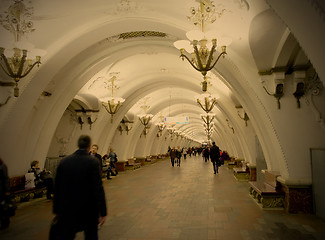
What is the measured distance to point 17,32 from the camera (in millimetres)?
5086

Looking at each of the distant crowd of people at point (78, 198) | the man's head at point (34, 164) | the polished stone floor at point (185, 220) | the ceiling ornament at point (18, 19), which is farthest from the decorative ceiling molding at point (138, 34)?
the distant crowd of people at point (78, 198)

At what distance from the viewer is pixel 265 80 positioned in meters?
5.11

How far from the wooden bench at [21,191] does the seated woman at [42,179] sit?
0.24 m

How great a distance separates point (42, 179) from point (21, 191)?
1.85 feet

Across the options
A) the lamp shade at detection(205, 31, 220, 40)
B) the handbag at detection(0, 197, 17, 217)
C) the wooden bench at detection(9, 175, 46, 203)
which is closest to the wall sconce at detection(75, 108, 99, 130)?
the wooden bench at detection(9, 175, 46, 203)

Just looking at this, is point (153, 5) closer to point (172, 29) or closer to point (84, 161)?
point (172, 29)

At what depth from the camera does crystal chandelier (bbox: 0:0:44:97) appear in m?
4.61

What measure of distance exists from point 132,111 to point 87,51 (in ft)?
26.6

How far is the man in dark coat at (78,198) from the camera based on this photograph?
216 centimetres

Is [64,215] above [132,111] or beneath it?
beneath

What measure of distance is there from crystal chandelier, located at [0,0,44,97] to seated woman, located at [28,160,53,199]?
262cm

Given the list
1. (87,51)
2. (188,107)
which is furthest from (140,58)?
(188,107)

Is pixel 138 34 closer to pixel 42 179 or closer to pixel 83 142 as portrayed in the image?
pixel 42 179

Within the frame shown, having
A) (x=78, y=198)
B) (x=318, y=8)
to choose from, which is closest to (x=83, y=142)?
(x=78, y=198)
